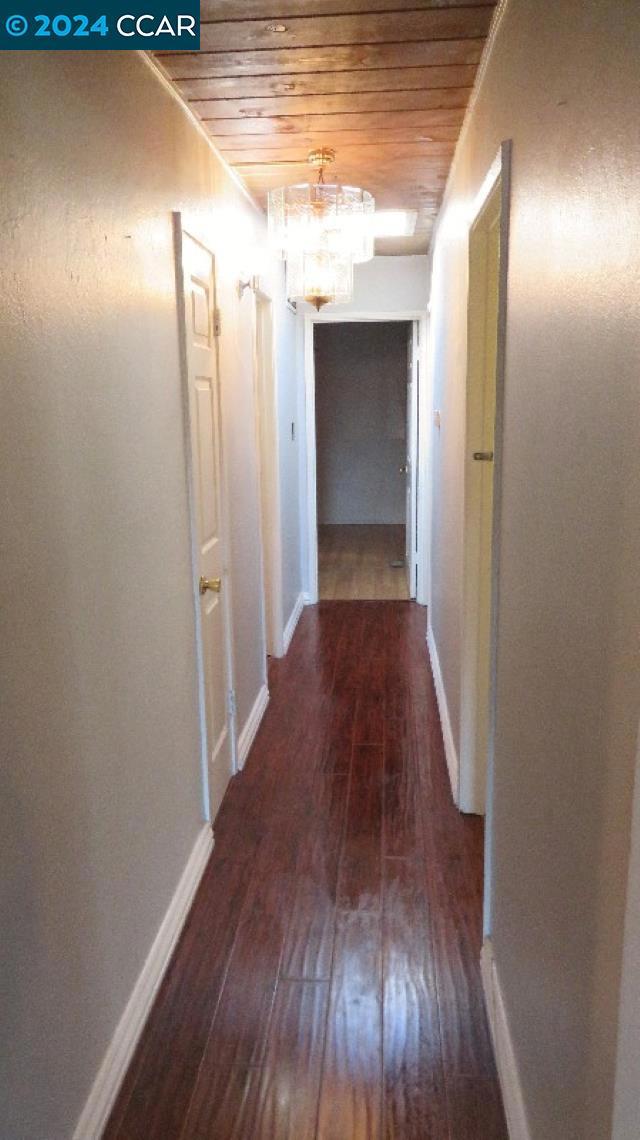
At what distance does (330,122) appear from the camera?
8.73 feet

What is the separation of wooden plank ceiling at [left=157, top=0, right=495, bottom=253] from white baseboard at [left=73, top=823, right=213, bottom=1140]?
231 cm

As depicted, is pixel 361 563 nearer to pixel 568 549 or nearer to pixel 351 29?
pixel 351 29

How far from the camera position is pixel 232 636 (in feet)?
10.6

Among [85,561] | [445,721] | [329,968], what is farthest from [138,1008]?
[445,721]

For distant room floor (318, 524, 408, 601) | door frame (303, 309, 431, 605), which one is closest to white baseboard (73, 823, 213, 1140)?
door frame (303, 309, 431, 605)

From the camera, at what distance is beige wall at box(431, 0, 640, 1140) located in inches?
37.0

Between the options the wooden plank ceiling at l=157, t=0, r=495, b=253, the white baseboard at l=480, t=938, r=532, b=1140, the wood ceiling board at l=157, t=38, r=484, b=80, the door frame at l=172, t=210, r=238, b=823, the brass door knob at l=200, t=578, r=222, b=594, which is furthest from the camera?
→ the brass door knob at l=200, t=578, r=222, b=594

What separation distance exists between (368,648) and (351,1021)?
296 centimetres

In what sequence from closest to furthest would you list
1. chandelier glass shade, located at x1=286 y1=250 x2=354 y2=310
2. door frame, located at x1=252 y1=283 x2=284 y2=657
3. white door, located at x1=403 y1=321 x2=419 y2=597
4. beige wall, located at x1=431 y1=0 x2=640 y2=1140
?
beige wall, located at x1=431 y1=0 x2=640 y2=1140 → chandelier glass shade, located at x1=286 y1=250 x2=354 y2=310 → door frame, located at x1=252 y1=283 x2=284 y2=657 → white door, located at x1=403 y1=321 x2=419 y2=597

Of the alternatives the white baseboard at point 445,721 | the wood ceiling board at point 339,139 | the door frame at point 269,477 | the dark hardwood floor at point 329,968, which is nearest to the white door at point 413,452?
the white baseboard at point 445,721

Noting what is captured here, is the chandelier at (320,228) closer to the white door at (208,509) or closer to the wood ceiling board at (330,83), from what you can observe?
the white door at (208,509)

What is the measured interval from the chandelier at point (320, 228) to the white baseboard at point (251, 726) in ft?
6.13

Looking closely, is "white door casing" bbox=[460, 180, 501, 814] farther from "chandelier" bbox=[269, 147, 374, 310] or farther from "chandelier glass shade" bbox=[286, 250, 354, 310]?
"chandelier glass shade" bbox=[286, 250, 354, 310]

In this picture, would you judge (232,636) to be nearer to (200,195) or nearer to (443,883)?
(443,883)
